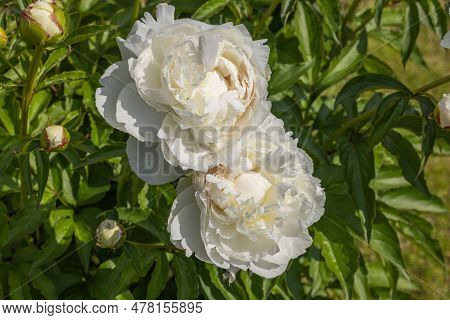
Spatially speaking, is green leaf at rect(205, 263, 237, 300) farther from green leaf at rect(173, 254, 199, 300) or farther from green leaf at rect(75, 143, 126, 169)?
green leaf at rect(75, 143, 126, 169)

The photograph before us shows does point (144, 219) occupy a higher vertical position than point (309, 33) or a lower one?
lower

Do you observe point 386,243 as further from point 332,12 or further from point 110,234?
point 110,234

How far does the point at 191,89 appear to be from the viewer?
96 centimetres

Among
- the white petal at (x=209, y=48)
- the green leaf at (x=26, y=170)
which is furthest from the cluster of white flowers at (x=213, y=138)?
the green leaf at (x=26, y=170)

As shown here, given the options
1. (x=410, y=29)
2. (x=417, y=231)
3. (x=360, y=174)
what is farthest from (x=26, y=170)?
(x=417, y=231)

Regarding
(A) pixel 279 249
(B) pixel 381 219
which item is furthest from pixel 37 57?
(B) pixel 381 219

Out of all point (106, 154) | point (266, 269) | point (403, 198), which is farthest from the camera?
point (403, 198)

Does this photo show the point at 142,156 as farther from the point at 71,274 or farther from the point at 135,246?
the point at 71,274

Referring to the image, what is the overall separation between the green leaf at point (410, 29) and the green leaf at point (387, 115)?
0.25 meters

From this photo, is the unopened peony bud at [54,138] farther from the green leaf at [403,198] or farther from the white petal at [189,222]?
the green leaf at [403,198]

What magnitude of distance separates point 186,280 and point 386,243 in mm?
494

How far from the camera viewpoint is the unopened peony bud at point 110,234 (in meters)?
1.16

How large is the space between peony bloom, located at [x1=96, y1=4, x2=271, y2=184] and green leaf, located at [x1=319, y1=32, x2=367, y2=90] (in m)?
0.53

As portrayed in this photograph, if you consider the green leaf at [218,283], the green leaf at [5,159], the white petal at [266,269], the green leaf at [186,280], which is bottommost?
the green leaf at [218,283]
